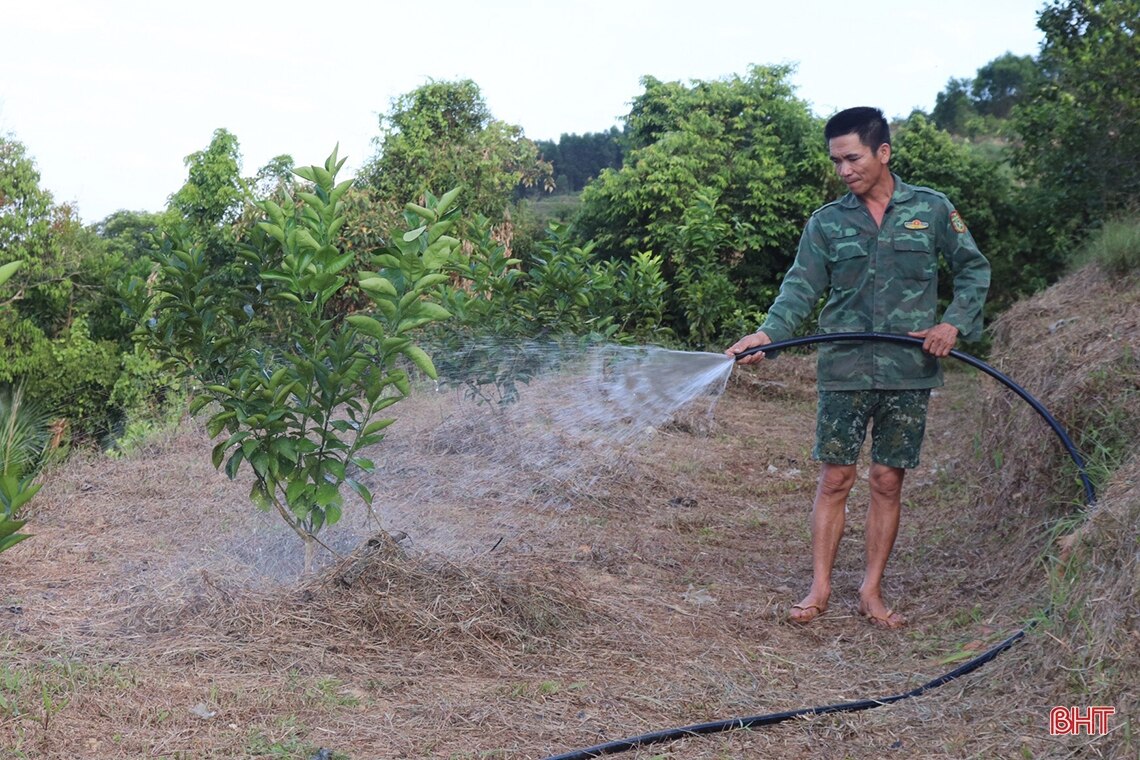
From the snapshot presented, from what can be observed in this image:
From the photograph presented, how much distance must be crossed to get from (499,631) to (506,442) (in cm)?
321

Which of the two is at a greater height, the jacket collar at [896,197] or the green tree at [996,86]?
the green tree at [996,86]

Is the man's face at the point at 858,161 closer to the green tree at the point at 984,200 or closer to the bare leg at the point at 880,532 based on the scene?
the bare leg at the point at 880,532

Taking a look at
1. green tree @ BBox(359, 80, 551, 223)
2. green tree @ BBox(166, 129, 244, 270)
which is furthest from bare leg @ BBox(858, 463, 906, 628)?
green tree @ BBox(166, 129, 244, 270)

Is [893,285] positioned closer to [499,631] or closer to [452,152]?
[499,631]

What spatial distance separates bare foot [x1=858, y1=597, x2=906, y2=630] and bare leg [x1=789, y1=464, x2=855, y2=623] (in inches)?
6.2

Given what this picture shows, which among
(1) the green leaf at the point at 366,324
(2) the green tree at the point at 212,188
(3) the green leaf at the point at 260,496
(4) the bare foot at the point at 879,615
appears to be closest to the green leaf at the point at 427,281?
(1) the green leaf at the point at 366,324

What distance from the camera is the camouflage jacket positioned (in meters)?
4.19

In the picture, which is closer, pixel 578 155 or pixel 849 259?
pixel 849 259

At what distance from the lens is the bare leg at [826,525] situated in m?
4.36

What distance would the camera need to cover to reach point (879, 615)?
429cm

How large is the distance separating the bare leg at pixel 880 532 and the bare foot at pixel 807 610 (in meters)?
0.17

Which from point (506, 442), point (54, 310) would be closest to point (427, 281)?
point (506, 442)

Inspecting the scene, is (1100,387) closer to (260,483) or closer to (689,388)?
(689,388)

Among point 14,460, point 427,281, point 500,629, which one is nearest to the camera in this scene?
point 427,281
